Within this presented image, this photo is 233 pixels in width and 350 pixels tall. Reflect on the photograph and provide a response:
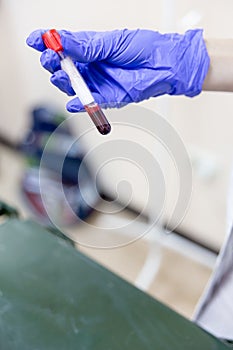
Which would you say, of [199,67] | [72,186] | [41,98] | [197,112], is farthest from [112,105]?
[41,98]

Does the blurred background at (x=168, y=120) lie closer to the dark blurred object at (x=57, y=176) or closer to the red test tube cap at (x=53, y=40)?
the dark blurred object at (x=57, y=176)

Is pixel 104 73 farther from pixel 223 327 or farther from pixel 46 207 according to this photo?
pixel 46 207

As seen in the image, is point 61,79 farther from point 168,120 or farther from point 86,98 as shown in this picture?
point 168,120

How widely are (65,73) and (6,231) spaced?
1.55 feet

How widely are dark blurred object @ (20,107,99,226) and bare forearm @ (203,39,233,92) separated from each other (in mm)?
1048

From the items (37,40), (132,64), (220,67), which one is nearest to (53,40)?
(37,40)

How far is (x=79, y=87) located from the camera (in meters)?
0.56

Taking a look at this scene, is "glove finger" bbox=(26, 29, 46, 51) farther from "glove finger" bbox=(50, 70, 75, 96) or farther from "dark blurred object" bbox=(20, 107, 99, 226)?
"dark blurred object" bbox=(20, 107, 99, 226)

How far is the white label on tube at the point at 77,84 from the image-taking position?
0.56m

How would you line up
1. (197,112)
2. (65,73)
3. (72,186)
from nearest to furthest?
(65,73) → (197,112) → (72,186)

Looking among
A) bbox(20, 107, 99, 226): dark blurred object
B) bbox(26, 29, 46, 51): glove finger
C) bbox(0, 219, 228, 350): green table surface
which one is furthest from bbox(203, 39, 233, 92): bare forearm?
bbox(20, 107, 99, 226): dark blurred object

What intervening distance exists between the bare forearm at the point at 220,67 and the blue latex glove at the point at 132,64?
0.07 feet

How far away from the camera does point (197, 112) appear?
1.30 meters

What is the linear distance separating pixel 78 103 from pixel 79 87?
0.03m
